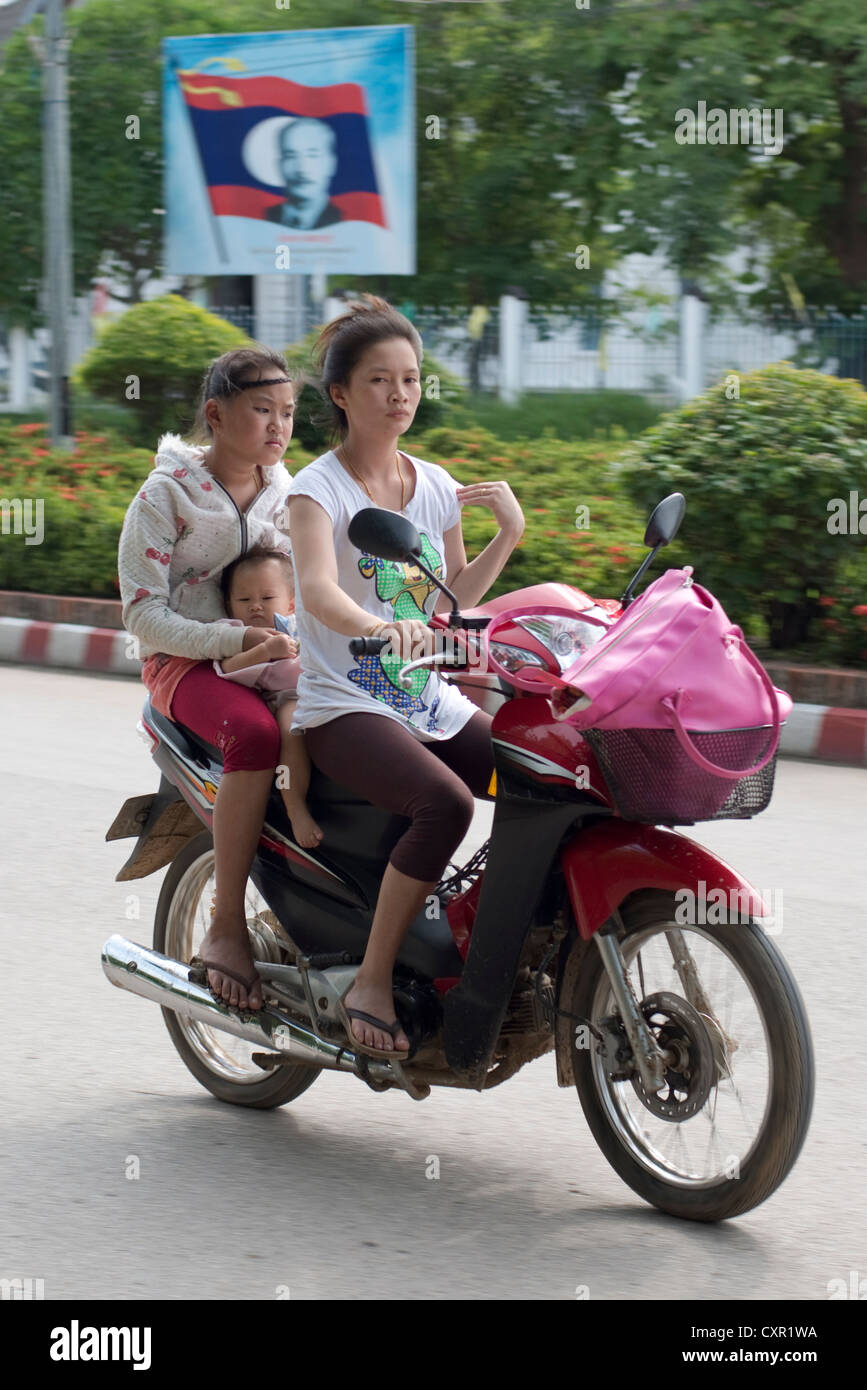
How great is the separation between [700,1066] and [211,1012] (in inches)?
42.0

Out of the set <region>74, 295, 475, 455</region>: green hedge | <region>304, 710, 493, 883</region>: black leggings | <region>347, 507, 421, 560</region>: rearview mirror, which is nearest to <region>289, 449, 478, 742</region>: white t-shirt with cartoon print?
<region>304, 710, 493, 883</region>: black leggings

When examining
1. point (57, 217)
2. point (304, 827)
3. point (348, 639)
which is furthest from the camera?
point (57, 217)

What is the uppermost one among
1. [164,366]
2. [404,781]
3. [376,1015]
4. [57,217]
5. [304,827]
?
[57,217]

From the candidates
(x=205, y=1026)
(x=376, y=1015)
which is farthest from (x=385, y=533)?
(x=205, y=1026)

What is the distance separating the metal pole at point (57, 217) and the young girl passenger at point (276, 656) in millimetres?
10160

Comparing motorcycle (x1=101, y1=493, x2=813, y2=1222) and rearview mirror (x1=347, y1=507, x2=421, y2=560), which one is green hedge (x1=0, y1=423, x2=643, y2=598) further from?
rearview mirror (x1=347, y1=507, x2=421, y2=560)

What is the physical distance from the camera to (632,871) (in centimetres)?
320

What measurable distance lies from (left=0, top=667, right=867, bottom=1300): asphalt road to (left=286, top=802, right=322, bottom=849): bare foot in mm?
654

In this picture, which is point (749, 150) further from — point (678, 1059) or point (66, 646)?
point (678, 1059)

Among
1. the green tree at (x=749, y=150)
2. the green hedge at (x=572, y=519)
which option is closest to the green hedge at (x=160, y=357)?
the green hedge at (x=572, y=519)

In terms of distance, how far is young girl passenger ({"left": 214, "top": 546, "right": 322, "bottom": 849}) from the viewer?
11.9 feet

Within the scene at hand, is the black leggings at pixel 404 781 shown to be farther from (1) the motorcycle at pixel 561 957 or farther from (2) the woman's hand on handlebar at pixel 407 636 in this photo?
(2) the woman's hand on handlebar at pixel 407 636

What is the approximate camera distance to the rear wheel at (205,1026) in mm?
4039
